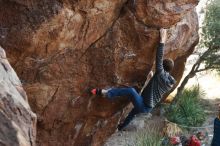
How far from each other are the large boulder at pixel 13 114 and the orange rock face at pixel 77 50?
2058 millimetres

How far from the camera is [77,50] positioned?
8.82 metres

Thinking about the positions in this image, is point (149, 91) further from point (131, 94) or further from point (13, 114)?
point (13, 114)

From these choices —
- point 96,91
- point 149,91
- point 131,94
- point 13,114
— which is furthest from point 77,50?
point 13,114

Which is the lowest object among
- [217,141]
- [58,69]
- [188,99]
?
[188,99]

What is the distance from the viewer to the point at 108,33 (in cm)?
897

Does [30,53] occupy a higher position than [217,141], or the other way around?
[30,53]

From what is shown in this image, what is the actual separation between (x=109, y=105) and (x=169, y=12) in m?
2.71

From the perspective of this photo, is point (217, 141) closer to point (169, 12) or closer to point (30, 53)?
point (169, 12)

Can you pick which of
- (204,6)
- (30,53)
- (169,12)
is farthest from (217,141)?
(204,6)

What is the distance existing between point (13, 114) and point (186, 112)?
10713 mm

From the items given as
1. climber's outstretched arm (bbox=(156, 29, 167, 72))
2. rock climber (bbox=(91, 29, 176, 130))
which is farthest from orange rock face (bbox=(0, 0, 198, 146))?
rock climber (bbox=(91, 29, 176, 130))

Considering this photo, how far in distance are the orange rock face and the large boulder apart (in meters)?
2.06

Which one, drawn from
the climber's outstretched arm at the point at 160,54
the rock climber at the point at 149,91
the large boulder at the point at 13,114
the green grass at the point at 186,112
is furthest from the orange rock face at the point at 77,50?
the green grass at the point at 186,112

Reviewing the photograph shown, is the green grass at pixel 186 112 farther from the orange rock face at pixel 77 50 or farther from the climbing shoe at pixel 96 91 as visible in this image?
the climbing shoe at pixel 96 91
